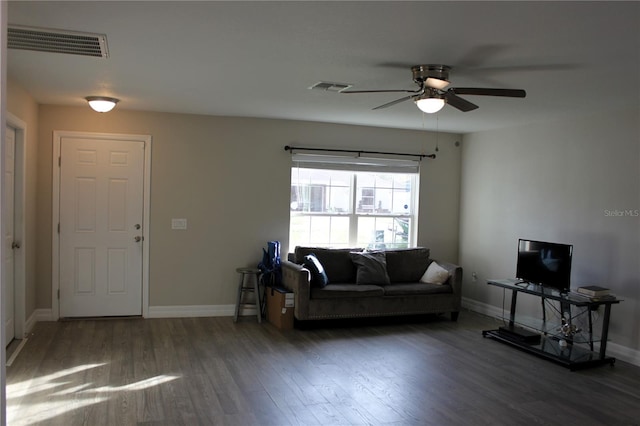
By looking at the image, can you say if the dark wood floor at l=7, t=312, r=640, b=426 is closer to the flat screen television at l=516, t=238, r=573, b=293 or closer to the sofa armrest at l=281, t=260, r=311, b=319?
the sofa armrest at l=281, t=260, r=311, b=319

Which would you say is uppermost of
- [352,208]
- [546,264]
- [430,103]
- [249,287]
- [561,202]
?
[430,103]

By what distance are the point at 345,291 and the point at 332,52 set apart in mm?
2975

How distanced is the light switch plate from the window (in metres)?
1.26

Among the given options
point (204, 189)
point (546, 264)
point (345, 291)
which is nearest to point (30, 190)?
point (204, 189)

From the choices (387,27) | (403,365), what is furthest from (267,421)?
(387,27)

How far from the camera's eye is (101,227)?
5.74 metres

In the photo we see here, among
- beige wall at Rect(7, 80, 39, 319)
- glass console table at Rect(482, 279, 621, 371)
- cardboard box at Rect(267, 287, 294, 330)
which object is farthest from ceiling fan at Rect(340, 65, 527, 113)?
beige wall at Rect(7, 80, 39, 319)

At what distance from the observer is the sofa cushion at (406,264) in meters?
6.37

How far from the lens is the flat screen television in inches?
192

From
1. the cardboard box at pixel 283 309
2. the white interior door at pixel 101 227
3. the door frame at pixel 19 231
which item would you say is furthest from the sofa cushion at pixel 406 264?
the door frame at pixel 19 231

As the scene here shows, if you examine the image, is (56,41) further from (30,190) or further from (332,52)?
(30,190)

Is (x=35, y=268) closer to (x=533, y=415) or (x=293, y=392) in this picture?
(x=293, y=392)

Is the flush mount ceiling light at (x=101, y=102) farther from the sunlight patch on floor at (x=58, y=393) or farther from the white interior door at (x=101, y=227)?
the sunlight patch on floor at (x=58, y=393)

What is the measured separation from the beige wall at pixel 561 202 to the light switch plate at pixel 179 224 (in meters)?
3.62
